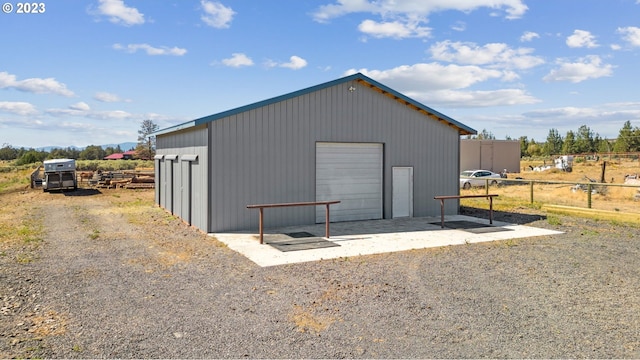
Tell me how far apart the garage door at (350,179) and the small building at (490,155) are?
20646 millimetres

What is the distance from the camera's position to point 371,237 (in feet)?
35.0

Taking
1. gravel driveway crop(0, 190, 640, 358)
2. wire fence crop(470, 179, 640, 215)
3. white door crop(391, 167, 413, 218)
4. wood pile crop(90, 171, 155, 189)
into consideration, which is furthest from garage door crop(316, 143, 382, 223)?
wood pile crop(90, 171, 155, 189)

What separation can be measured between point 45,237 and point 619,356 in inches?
457

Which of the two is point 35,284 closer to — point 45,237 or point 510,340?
point 45,237

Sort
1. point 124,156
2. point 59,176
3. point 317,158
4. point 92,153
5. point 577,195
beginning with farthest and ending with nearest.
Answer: point 92,153
point 124,156
point 59,176
point 577,195
point 317,158

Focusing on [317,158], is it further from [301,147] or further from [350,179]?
A: [350,179]

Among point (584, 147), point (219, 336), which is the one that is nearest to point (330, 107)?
point (219, 336)

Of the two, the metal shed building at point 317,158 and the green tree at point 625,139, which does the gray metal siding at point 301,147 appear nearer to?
the metal shed building at point 317,158

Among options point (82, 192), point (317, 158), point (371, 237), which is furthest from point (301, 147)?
point (82, 192)

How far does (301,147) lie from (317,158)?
2.10 ft

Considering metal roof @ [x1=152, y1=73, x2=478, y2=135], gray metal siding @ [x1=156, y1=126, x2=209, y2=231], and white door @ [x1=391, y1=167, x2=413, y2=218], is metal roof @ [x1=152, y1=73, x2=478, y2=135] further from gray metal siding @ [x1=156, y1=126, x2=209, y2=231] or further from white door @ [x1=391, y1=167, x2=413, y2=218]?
white door @ [x1=391, y1=167, x2=413, y2=218]

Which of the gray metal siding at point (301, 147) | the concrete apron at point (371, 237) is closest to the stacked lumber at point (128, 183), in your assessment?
the gray metal siding at point (301, 147)

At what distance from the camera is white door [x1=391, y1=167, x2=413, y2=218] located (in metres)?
13.9

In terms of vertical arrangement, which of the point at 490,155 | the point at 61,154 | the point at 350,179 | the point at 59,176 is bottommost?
the point at 59,176
